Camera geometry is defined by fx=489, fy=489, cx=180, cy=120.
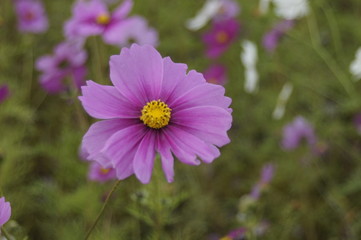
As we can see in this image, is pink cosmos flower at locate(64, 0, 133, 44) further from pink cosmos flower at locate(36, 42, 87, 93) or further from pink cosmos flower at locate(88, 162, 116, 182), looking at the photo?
pink cosmos flower at locate(88, 162, 116, 182)

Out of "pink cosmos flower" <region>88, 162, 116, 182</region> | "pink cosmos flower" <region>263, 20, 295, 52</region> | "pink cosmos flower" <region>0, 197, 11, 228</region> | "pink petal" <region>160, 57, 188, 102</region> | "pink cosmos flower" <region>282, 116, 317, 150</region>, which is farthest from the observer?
"pink cosmos flower" <region>263, 20, 295, 52</region>

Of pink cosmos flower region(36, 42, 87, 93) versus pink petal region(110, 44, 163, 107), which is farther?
pink cosmos flower region(36, 42, 87, 93)

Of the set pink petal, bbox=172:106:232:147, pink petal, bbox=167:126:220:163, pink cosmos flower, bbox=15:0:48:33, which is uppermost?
pink cosmos flower, bbox=15:0:48:33

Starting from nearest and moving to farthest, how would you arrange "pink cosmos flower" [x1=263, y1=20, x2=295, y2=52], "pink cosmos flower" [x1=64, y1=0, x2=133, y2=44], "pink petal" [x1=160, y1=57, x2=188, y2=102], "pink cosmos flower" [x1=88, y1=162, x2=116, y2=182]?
"pink petal" [x1=160, y1=57, x2=188, y2=102]
"pink cosmos flower" [x1=88, y1=162, x2=116, y2=182]
"pink cosmos flower" [x1=64, y1=0, x2=133, y2=44]
"pink cosmos flower" [x1=263, y1=20, x2=295, y2=52]

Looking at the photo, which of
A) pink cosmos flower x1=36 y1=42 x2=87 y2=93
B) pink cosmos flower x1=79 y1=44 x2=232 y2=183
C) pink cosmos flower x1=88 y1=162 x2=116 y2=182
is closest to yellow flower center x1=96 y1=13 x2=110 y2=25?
pink cosmos flower x1=36 y1=42 x2=87 y2=93

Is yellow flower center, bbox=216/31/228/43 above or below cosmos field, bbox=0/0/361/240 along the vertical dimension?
above

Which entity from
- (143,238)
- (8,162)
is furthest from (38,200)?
(143,238)
